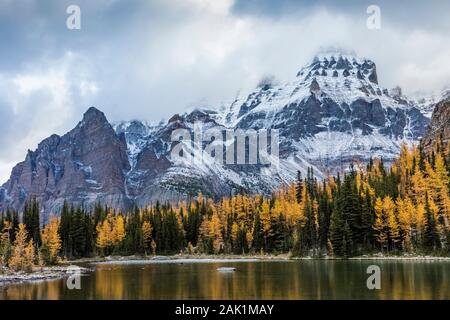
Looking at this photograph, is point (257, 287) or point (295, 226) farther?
point (295, 226)

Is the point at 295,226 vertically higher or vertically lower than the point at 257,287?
higher

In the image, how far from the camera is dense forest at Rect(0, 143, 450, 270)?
431 ft

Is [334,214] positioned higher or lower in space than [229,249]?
higher

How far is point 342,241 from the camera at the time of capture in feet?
444

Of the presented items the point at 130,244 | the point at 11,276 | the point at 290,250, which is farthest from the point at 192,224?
the point at 11,276

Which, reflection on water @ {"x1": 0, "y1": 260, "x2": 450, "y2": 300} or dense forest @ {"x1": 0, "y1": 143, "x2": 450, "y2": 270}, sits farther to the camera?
dense forest @ {"x1": 0, "y1": 143, "x2": 450, "y2": 270}

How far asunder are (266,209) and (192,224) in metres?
34.9

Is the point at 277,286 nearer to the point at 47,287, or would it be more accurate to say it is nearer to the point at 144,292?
the point at 144,292

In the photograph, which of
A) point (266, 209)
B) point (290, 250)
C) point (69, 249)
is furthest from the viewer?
point (69, 249)

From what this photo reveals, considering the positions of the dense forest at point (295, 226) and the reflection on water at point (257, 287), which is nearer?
the reflection on water at point (257, 287)

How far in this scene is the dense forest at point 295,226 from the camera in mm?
131375

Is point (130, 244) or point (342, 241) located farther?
point (130, 244)

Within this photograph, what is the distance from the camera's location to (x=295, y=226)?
156 m
